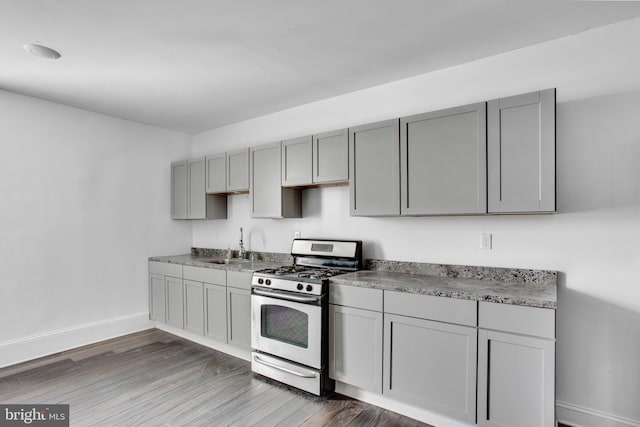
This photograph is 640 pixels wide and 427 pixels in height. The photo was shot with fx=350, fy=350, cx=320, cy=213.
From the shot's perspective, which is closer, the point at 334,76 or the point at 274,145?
the point at 334,76

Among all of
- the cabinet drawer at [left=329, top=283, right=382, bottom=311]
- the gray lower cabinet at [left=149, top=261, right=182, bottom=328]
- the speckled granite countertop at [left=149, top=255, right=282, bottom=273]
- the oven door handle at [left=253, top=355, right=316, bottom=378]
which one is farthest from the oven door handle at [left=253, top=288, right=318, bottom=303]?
the gray lower cabinet at [left=149, top=261, right=182, bottom=328]

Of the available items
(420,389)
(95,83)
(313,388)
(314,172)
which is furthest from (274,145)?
(420,389)

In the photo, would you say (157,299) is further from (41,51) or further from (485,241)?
(485,241)

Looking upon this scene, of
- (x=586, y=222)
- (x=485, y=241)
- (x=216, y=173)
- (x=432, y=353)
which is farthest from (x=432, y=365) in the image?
(x=216, y=173)

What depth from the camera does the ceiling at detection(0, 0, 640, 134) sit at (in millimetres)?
1995

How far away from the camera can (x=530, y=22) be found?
215 centimetres

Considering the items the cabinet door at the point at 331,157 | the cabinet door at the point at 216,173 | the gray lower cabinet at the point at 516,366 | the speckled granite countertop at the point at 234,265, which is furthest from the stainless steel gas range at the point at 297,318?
the cabinet door at the point at 216,173

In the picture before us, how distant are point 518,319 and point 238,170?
299 centimetres

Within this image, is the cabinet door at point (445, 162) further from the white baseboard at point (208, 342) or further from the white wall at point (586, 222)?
the white baseboard at point (208, 342)

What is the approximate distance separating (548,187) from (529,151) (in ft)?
0.83

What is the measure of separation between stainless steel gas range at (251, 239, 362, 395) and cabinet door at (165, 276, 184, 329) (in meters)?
1.26

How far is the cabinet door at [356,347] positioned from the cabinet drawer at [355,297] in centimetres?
4

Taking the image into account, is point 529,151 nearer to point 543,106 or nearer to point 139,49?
point 543,106

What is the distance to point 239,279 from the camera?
132 inches
